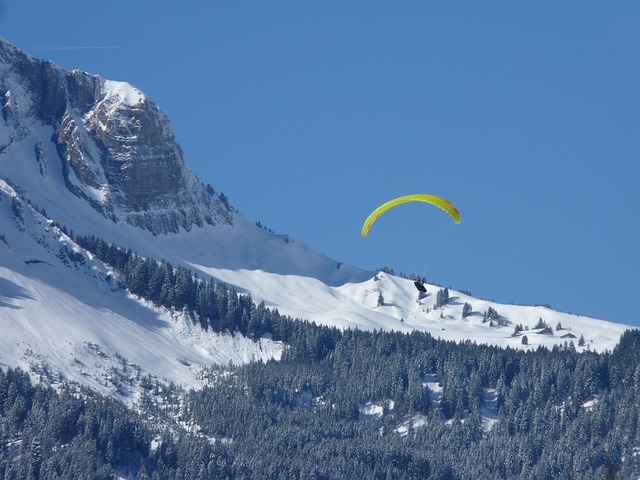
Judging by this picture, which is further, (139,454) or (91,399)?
(91,399)

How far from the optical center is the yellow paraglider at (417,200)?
13412cm

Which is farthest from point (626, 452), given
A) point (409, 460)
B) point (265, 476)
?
point (265, 476)

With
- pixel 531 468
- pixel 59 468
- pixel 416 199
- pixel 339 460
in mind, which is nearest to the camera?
pixel 416 199

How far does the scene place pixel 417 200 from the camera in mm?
136125

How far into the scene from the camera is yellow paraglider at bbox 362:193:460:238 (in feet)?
440

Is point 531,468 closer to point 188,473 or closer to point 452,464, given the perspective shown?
point 452,464

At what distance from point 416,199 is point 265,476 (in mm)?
49419

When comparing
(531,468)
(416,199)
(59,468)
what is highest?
(416,199)

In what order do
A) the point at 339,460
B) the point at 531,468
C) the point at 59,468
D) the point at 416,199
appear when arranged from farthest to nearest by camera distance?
the point at 531,468
the point at 339,460
the point at 59,468
the point at 416,199

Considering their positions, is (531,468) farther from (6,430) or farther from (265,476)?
(6,430)

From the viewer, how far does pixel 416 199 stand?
136m

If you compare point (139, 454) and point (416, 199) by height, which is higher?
point (416, 199)

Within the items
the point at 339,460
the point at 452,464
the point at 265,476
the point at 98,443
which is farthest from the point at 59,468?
the point at 452,464

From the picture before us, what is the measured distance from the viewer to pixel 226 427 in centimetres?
19150
